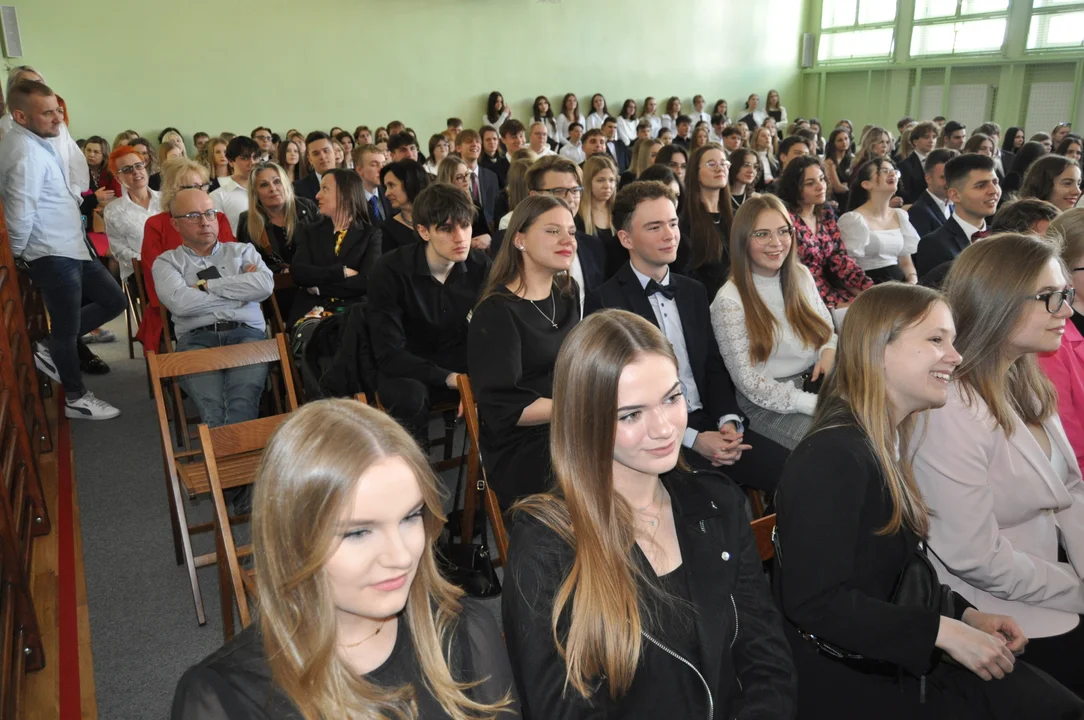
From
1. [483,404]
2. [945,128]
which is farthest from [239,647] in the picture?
[945,128]

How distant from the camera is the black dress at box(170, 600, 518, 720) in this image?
114 centimetres

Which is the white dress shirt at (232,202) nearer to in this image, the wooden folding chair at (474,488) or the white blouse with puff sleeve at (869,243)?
the wooden folding chair at (474,488)

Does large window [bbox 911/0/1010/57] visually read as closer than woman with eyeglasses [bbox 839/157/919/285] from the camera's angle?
No

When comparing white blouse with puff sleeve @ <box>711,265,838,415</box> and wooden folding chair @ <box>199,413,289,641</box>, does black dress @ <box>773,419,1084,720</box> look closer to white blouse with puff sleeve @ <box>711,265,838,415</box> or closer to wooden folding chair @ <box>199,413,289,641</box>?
white blouse with puff sleeve @ <box>711,265,838,415</box>

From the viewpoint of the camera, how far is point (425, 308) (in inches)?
138

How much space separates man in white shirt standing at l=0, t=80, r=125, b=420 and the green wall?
6.08 meters

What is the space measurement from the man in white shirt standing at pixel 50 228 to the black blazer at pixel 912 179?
6940 millimetres

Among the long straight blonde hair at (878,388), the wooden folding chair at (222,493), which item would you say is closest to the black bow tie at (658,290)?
the long straight blonde hair at (878,388)

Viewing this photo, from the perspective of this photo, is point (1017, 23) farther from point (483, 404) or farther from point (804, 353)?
point (483, 404)

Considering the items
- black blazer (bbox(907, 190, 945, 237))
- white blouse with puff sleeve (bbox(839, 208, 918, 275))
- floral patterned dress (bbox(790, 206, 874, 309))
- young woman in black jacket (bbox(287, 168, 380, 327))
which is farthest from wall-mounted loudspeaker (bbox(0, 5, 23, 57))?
black blazer (bbox(907, 190, 945, 237))

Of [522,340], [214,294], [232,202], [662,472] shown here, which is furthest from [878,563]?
[232,202]

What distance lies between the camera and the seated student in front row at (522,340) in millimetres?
2625

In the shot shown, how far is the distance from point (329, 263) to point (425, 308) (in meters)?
1.19

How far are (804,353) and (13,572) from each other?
9.04 feet
